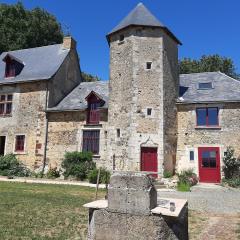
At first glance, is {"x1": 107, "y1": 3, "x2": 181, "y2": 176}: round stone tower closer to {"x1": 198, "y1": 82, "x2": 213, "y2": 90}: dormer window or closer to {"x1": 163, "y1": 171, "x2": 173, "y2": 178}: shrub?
{"x1": 163, "y1": 171, "x2": 173, "y2": 178}: shrub

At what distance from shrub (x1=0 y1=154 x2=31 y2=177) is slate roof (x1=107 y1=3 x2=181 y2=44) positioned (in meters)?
10.00

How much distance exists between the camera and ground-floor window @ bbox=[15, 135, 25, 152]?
20.3 m

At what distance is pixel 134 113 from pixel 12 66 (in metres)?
10.7

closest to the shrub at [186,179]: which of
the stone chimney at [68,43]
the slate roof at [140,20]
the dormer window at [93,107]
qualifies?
the dormer window at [93,107]

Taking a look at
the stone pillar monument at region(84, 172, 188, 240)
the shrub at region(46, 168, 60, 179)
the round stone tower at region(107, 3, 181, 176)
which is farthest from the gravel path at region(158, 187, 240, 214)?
the shrub at region(46, 168, 60, 179)

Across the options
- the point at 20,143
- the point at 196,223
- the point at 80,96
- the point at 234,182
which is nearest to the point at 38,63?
the point at 80,96

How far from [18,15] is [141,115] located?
23.4 m

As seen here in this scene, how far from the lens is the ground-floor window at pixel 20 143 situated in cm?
2033

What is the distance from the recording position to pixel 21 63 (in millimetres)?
22500

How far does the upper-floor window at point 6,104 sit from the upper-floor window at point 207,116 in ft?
40.6

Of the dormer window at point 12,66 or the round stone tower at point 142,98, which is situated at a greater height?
the dormer window at point 12,66

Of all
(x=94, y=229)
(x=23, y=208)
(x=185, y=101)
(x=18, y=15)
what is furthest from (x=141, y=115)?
(x=18, y=15)

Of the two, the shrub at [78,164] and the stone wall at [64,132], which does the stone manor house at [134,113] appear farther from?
the shrub at [78,164]

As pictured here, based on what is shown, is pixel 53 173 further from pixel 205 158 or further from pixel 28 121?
pixel 205 158
